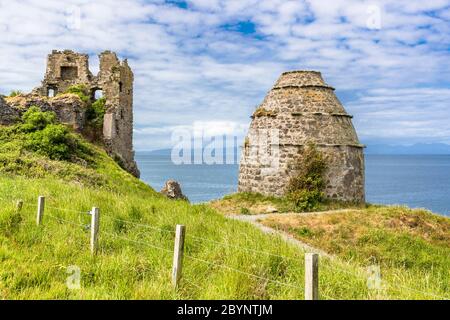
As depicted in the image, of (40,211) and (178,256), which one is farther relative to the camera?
(40,211)

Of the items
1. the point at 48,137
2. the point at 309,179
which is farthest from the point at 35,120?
the point at 309,179

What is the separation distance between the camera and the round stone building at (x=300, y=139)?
22688 mm

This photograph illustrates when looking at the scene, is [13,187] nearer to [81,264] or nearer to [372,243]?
[81,264]

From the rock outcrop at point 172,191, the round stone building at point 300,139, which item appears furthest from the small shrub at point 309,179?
the rock outcrop at point 172,191

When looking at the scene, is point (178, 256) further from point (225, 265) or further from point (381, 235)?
point (381, 235)

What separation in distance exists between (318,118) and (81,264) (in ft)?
A: 54.6

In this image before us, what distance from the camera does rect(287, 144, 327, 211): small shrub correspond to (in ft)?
72.4

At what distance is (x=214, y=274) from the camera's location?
25.0 feet

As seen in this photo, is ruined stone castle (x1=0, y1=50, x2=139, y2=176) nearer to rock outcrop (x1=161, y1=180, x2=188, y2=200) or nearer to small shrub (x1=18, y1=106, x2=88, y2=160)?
small shrub (x1=18, y1=106, x2=88, y2=160)

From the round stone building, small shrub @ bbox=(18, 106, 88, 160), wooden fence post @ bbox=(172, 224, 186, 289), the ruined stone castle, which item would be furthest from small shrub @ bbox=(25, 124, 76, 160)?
wooden fence post @ bbox=(172, 224, 186, 289)

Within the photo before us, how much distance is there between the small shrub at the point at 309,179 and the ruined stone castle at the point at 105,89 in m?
12.7

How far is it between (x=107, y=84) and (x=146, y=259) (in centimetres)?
2455

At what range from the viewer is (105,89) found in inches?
1234

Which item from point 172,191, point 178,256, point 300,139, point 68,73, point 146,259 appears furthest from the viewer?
point 68,73
